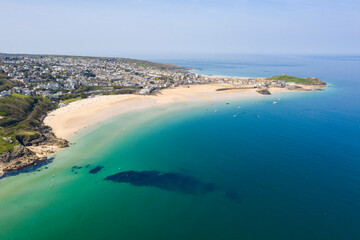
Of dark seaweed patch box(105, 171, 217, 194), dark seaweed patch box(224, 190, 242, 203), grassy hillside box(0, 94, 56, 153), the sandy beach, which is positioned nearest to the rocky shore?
grassy hillside box(0, 94, 56, 153)

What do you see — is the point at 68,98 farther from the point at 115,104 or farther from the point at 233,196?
the point at 233,196

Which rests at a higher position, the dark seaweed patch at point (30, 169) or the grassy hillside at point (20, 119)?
the grassy hillside at point (20, 119)

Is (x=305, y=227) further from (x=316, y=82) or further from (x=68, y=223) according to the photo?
(x=316, y=82)

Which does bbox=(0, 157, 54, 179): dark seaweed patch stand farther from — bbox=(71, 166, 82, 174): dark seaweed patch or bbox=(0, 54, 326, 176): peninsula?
bbox=(71, 166, 82, 174): dark seaweed patch

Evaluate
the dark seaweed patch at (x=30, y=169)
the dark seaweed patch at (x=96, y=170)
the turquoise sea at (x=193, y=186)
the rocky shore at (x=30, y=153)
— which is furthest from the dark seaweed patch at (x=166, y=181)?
the rocky shore at (x=30, y=153)

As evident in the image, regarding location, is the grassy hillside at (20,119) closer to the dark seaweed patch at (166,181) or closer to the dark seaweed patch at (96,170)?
the dark seaweed patch at (96,170)

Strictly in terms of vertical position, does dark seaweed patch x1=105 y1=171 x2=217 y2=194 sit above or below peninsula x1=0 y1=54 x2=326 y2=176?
below

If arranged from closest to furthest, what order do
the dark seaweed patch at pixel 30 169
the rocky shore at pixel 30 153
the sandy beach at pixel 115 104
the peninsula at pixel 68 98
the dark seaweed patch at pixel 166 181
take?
the dark seaweed patch at pixel 166 181, the dark seaweed patch at pixel 30 169, the rocky shore at pixel 30 153, the peninsula at pixel 68 98, the sandy beach at pixel 115 104
